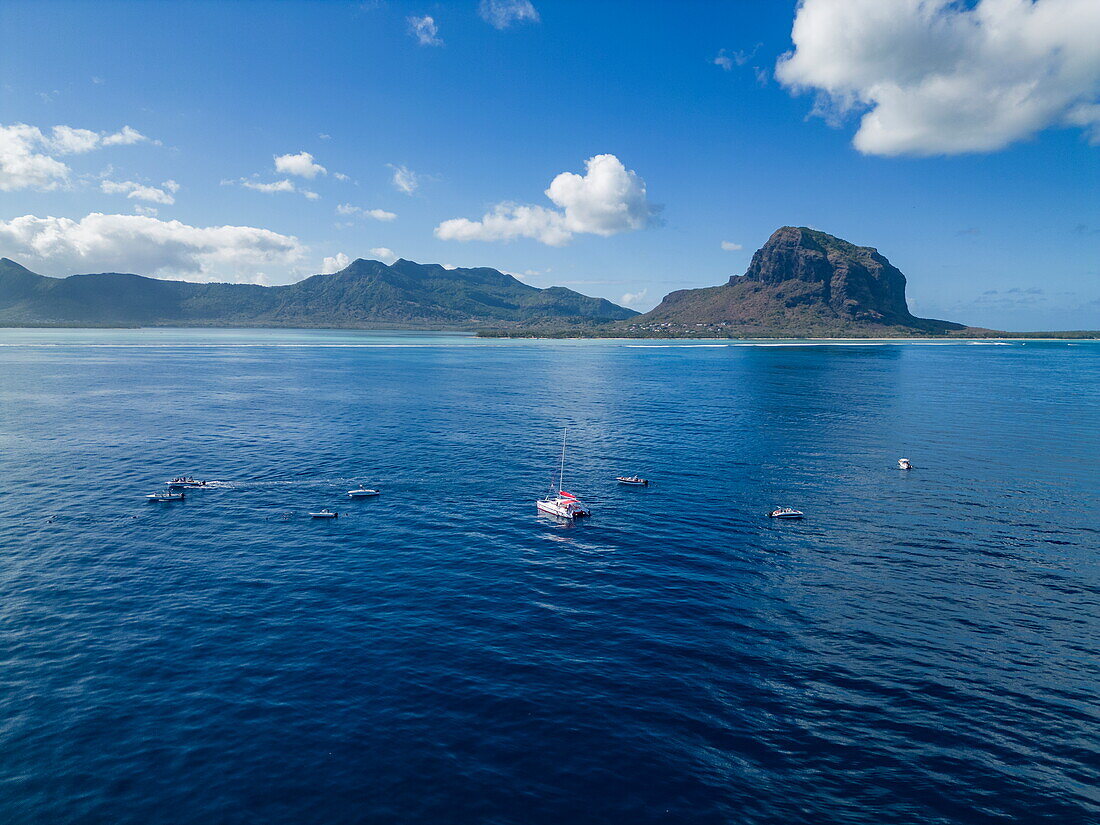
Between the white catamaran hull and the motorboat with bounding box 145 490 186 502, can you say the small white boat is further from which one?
the motorboat with bounding box 145 490 186 502

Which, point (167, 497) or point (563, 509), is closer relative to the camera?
point (563, 509)

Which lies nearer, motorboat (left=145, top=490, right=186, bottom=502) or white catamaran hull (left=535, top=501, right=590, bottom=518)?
white catamaran hull (left=535, top=501, right=590, bottom=518)

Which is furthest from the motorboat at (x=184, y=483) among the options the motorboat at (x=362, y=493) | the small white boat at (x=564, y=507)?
the small white boat at (x=564, y=507)

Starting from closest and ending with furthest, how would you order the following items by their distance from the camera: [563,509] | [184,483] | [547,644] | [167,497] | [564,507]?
[547,644] < [563,509] < [564,507] < [167,497] < [184,483]

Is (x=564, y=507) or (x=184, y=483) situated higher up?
(x=564, y=507)

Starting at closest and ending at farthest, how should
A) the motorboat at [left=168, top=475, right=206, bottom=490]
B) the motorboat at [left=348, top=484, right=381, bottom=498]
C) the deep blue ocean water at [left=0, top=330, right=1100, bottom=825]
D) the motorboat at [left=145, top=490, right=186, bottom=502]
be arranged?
the deep blue ocean water at [left=0, top=330, right=1100, bottom=825] → the motorboat at [left=145, top=490, right=186, bottom=502] → the motorboat at [left=348, top=484, right=381, bottom=498] → the motorboat at [left=168, top=475, right=206, bottom=490]

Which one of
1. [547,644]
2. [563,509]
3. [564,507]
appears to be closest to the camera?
[547,644]

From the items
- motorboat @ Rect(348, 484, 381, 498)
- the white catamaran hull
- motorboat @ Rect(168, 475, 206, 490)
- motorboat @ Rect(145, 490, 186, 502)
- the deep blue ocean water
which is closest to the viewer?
the deep blue ocean water

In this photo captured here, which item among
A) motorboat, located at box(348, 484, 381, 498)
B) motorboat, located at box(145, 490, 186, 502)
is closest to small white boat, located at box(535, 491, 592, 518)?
motorboat, located at box(348, 484, 381, 498)

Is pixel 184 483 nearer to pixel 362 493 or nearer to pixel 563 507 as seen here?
pixel 362 493

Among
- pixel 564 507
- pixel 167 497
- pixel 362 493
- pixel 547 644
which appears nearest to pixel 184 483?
pixel 167 497
